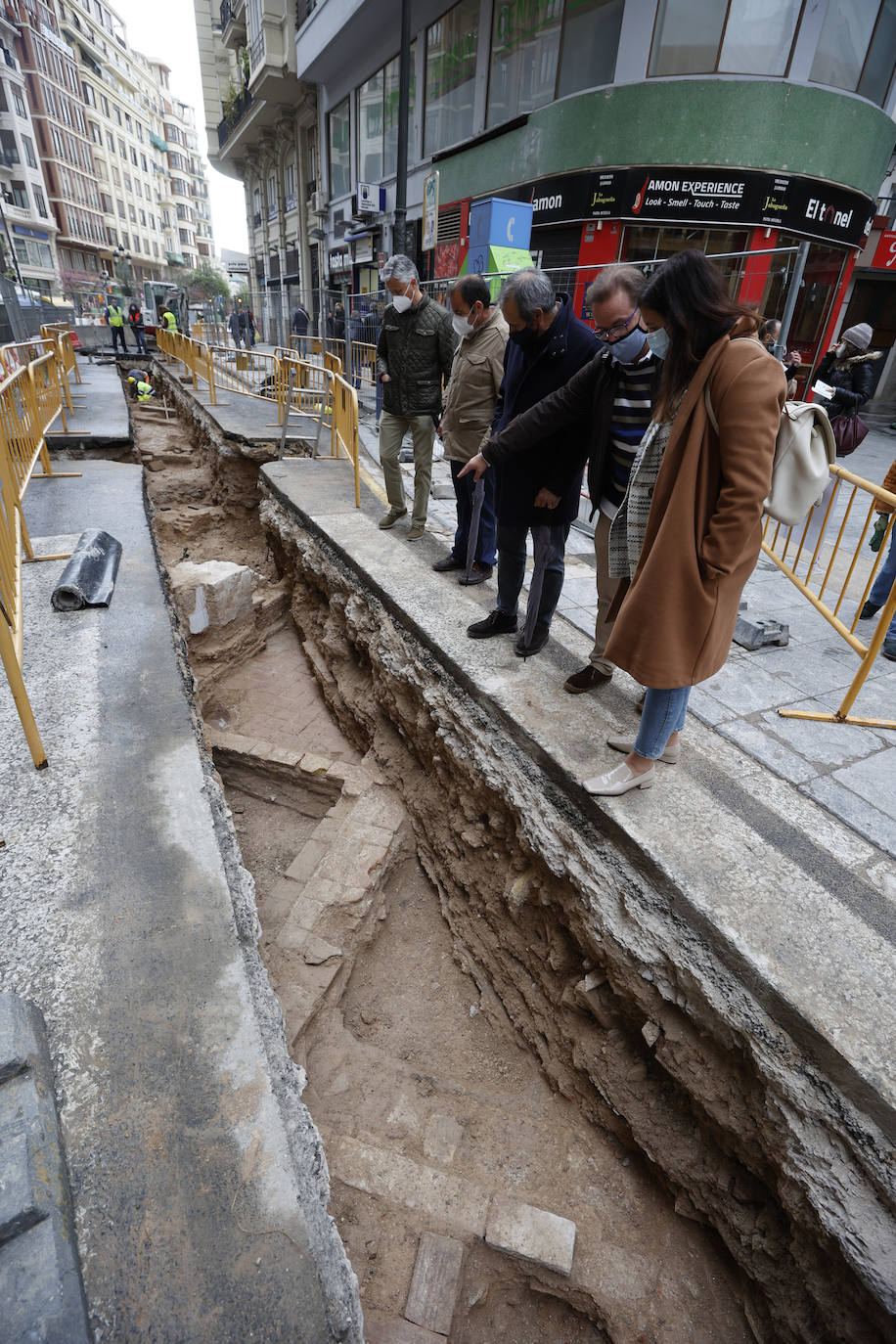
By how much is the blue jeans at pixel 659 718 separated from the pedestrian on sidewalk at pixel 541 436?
1.16 m

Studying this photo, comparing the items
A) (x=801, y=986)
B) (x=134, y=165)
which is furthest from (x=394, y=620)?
(x=134, y=165)

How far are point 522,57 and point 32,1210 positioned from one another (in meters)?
18.6

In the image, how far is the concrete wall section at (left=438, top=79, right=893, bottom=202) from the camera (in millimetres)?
11109

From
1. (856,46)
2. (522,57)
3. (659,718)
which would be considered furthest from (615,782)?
(522,57)

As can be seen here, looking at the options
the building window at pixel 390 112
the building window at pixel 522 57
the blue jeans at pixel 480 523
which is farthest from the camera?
the building window at pixel 390 112

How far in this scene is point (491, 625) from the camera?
4043mm

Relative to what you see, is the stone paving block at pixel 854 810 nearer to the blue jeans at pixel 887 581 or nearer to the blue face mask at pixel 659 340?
the blue jeans at pixel 887 581

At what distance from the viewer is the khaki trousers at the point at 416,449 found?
5.26 metres

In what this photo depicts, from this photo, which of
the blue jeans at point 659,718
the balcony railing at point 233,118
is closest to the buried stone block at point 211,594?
the blue jeans at point 659,718

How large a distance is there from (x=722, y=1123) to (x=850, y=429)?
17.9 feet

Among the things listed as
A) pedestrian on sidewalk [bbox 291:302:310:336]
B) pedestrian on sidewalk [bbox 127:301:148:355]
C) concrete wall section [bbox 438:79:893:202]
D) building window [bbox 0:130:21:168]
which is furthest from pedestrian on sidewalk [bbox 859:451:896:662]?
building window [bbox 0:130:21:168]

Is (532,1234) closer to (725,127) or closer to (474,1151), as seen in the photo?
(474,1151)

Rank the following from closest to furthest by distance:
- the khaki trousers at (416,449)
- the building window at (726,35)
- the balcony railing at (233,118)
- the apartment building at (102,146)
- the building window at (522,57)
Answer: the khaki trousers at (416,449), the building window at (726,35), the building window at (522,57), the balcony railing at (233,118), the apartment building at (102,146)

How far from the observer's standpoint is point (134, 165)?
2655 inches
